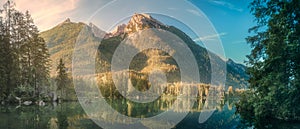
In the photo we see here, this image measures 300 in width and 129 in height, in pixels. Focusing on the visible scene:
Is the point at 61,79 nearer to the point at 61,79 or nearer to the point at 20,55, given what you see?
the point at 61,79

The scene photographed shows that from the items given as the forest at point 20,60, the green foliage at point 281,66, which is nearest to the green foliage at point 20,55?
the forest at point 20,60

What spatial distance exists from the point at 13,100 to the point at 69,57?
13971 cm

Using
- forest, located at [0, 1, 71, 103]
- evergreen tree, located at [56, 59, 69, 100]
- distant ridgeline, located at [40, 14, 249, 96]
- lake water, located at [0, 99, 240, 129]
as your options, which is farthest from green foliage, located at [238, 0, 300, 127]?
evergreen tree, located at [56, 59, 69, 100]

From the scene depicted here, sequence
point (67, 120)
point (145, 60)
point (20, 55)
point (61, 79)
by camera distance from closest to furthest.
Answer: point (67, 120) → point (20, 55) → point (61, 79) → point (145, 60)

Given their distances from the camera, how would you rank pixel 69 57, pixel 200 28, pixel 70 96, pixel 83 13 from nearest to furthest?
pixel 200 28
pixel 83 13
pixel 70 96
pixel 69 57

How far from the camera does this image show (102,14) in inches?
965

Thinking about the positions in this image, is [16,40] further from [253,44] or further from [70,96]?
[253,44]

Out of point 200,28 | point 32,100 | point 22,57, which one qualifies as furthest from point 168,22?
point 22,57

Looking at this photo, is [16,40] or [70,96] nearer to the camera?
[16,40]

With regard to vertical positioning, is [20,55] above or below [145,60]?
below

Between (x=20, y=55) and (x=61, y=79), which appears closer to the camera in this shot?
(x=20, y=55)

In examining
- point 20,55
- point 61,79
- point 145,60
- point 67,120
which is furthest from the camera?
point 145,60

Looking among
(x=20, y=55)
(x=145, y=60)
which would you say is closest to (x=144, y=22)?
(x=20, y=55)

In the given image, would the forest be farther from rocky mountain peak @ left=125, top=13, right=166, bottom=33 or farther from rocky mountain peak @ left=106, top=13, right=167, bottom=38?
rocky mountain peak @ left=125, top=13, right=166, bottom=33
